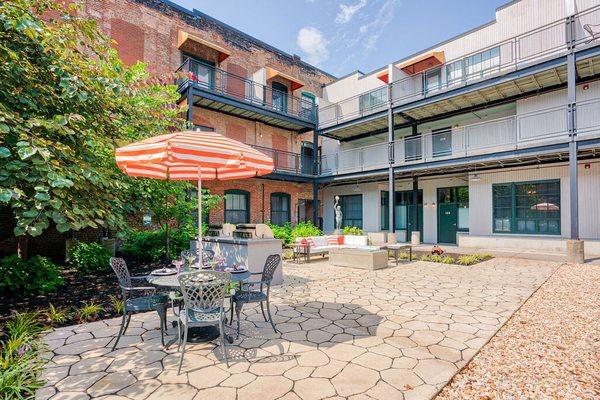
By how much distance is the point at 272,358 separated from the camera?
3.37m

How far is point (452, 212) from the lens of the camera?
1505 centimetres

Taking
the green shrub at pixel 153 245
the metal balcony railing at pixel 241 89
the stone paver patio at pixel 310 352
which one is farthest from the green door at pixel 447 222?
the green shrub at pixel 153 245

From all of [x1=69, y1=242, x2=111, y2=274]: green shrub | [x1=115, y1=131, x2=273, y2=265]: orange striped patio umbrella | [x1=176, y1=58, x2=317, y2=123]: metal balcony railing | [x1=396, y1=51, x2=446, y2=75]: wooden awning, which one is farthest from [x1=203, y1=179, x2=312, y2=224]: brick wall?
[x1=115, y1=131, x2=273, y2=265]: orange striped patio umbrella

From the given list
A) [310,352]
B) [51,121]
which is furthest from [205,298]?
[51,121]

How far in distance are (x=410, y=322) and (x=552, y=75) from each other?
11.7m

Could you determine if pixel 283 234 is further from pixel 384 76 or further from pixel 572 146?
pixel 572 146

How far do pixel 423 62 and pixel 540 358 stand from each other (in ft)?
49.4

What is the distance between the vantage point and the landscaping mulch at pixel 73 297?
16.3ft

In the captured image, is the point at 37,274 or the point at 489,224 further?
the point at 489,224

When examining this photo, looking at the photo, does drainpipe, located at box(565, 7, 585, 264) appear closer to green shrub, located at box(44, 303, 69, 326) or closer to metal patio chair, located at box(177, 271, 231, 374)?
metal patio chair, located at box(177, 271, 231, 374)

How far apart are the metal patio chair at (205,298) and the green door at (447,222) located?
564 inches

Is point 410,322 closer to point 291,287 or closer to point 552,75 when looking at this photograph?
point 291,287

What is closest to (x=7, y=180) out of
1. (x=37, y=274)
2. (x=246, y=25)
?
(x=37, y=274)

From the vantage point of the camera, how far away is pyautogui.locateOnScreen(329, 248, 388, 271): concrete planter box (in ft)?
28.0
